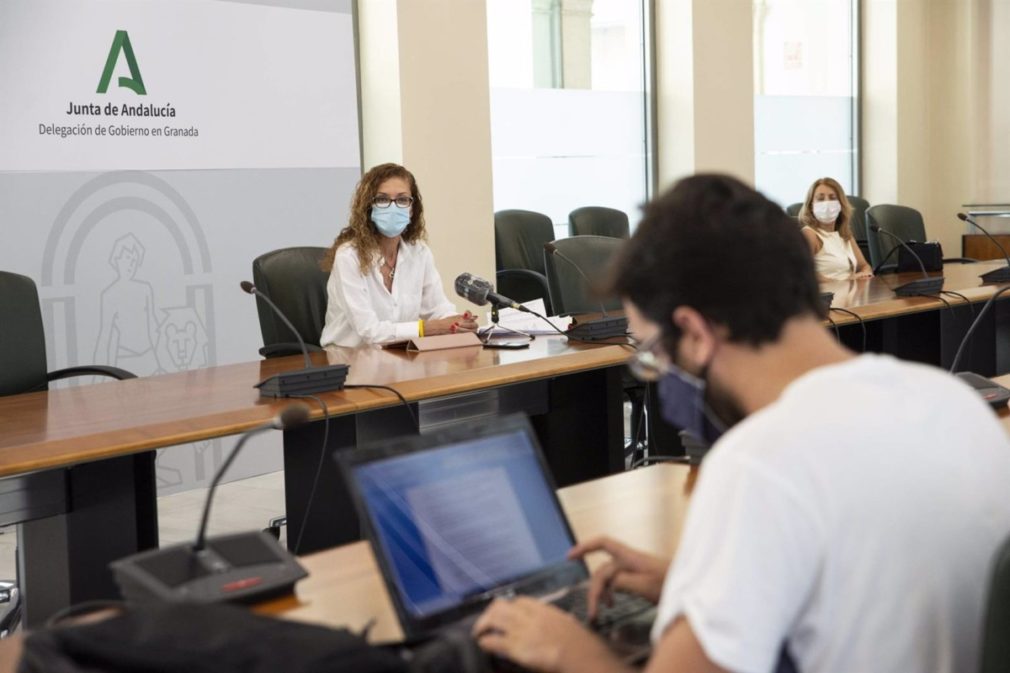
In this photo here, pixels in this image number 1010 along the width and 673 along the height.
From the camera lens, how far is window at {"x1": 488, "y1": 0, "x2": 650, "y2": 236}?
255 inches

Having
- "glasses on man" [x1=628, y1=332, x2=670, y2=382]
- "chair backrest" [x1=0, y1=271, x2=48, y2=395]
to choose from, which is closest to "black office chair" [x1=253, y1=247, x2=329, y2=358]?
"chair backrest" [x1=0, y1=271, x2=48, y2=395]

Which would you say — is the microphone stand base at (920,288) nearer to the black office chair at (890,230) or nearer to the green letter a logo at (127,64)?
the black office chair at (890,230)

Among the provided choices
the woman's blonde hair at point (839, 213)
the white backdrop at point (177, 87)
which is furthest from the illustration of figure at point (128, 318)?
the woman's blonde hair at point (839, 213)

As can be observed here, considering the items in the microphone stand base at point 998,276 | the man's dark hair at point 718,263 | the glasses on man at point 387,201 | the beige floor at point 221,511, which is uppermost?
the glasses on man at point 387,201

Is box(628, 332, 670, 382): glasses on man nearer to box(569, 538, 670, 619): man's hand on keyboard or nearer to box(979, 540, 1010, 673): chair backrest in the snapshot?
box(569, 538, 670, 619): man's hand on keyboard

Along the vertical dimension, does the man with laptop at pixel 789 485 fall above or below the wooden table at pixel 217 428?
above

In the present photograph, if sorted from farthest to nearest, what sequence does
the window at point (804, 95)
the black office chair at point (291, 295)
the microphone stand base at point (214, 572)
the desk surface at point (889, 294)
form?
the window at point (804, 95) < the desk surface at point (889, 294) < the black office chair at point (291, 295) < the microphone stand base at point (214, 572)

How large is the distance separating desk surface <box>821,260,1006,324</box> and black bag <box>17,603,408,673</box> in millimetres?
3250

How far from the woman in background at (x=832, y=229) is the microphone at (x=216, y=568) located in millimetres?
4934

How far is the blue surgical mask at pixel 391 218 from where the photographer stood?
12.7 ft

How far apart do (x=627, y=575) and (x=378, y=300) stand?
8.64ft

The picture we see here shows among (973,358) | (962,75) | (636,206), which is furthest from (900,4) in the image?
(636,206)

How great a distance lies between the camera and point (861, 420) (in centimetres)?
105

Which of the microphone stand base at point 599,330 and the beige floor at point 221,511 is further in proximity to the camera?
the beige floor at point 221,511
